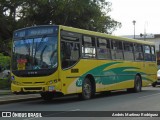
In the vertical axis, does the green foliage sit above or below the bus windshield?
above

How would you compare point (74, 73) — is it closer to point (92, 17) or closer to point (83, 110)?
point (83, 110)

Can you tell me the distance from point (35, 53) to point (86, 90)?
3.22m

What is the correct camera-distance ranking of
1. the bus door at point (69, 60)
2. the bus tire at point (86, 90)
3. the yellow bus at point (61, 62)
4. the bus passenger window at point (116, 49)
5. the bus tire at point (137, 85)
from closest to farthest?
the yellow bus at point (61, 62) < the bus door at point (69, 60) < the bus tire at point (86, 90) < the bus passenger window at point (116, 49) < the bus tire at point (137, 85)

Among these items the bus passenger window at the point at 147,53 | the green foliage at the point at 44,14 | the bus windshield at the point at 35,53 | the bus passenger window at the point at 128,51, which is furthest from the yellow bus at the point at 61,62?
the green foliage at the point at 44,14

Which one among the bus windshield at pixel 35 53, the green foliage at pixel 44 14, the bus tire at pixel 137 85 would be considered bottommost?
the bus tire at pixel 137 85

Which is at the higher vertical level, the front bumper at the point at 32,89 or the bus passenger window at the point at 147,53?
the bus passenger window at the point at 147,53

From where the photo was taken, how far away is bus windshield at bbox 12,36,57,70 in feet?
58.2

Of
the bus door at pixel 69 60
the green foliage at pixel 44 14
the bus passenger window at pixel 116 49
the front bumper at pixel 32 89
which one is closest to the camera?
the front bumper at pixel 32 89

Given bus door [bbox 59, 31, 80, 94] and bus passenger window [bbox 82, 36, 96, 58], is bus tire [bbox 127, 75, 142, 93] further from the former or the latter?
bus door [bbox 59, 31, 80, 94]

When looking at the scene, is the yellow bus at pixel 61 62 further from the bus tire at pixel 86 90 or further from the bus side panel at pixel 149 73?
the bus side panel at pixel 149 73

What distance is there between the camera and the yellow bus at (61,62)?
17672 millimetres

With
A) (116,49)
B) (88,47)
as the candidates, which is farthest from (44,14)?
(88,47)

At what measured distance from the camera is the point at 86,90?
1969 centimetres

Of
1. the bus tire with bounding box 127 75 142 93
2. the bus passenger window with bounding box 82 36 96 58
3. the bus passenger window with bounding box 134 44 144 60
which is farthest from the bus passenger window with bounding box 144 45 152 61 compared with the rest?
the bus passenger window with bounding box 82 36 96 58
